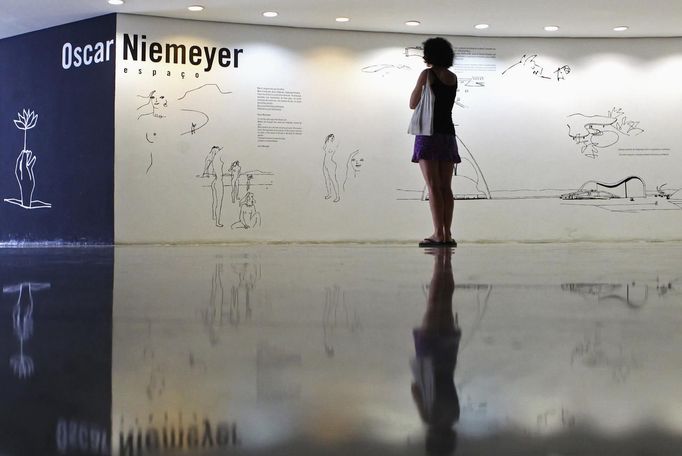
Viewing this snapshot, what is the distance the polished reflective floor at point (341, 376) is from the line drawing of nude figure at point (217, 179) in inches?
286

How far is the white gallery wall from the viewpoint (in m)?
8.48

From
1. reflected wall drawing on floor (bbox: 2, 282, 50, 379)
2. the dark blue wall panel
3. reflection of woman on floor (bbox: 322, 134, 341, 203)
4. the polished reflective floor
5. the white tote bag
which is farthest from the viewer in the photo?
reflection of woman on floor (bbox: 322, 134, 341, 203)

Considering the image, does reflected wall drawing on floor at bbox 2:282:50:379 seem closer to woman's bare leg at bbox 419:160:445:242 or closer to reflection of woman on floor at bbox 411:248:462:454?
reflection of woman on floor at bbox 411:248:462:454

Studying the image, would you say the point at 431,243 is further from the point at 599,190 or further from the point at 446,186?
the point at 599,190

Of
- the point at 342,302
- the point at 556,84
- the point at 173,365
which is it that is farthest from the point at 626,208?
the point at 173,365

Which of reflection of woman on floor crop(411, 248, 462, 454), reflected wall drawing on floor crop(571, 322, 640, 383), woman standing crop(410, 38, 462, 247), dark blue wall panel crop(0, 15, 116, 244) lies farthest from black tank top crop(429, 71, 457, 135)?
dark blue wall panel crop(0, 15, 116, 244)

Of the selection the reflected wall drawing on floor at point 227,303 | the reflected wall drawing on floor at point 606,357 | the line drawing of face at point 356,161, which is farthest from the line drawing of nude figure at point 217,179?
the reflected wall drawing on floor at point 606,357

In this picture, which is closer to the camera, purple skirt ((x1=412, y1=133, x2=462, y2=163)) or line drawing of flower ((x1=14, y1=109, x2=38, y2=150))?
purple skirt ((x1=412, y1=133, x2=462, y2=163))

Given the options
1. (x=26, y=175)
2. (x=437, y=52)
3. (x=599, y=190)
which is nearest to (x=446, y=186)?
(x=437, y=52)

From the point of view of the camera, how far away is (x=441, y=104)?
15.1 ft

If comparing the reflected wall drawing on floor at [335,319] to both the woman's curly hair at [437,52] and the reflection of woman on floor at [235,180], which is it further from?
the reflection of woman on floor at [235,180]

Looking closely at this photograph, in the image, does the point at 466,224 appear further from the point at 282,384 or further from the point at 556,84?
the point at 282,384

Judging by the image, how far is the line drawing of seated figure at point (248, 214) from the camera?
28.6 feet

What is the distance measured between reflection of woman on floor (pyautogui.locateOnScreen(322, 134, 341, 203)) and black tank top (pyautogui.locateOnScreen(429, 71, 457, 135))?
4364 millimetres
